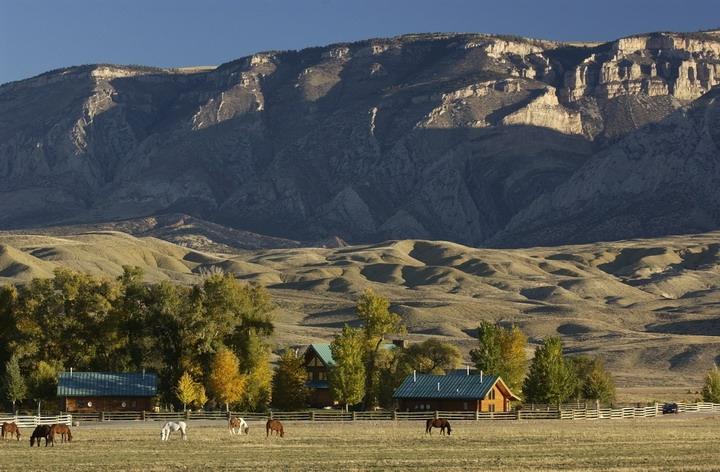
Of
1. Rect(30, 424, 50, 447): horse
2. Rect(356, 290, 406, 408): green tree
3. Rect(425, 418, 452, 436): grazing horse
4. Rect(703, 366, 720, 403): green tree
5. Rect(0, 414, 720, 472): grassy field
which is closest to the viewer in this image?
Rect(0, 414, 720, 472): grassy field

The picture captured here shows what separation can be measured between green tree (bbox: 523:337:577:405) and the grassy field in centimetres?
2227

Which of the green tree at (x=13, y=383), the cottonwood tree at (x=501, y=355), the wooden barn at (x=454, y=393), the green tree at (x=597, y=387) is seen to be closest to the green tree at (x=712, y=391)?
the green tree at (x=597, y=387)

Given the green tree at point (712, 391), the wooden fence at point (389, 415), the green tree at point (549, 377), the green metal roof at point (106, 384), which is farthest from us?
the green tree at point (712, 391)

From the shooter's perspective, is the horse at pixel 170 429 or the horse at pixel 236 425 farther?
the horse at pixel 236 425

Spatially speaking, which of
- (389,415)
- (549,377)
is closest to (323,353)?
(549,377)

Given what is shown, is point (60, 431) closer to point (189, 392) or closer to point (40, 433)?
point (40, 433)

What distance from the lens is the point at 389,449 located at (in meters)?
58.2

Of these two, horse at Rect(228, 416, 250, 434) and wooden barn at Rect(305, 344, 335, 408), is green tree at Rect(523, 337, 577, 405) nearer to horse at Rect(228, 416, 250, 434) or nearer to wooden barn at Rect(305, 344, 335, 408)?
wooden barn at Rect(305, 344, 335, 408)

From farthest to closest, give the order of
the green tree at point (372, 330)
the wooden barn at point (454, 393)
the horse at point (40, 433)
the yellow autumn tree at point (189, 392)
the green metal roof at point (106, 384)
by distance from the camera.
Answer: the green tree at point (372, 330) < the green metal roof at point (106, 384) < the yellow autumn tree at point (189, 392) < the wooden barn at point (454, 393) < the horse at point (40, 433)

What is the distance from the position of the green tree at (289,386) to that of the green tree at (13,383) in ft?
55.8

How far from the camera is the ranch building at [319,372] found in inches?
4459

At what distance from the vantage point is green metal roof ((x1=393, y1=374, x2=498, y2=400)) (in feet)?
312

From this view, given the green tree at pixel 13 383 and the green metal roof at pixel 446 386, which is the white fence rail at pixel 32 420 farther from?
the green metal roof at pixel 446 386

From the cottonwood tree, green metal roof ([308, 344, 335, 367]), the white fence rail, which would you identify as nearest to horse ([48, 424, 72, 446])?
the white fence rail
